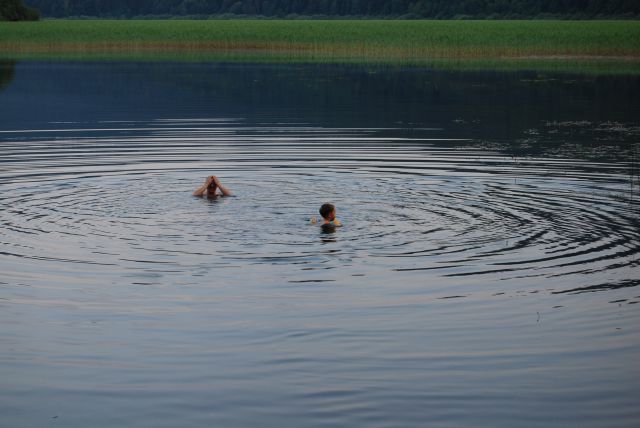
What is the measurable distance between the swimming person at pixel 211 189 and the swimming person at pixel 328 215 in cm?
324

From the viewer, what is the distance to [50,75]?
63312mm

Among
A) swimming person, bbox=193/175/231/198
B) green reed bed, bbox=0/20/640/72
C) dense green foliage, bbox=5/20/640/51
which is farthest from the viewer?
dense green foliage, bbox=5/20/640/51

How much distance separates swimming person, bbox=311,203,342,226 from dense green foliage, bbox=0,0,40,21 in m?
121

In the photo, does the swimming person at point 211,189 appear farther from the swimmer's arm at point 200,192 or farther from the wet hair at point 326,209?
the wet hair at point 326,209

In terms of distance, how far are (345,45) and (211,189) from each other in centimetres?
6987

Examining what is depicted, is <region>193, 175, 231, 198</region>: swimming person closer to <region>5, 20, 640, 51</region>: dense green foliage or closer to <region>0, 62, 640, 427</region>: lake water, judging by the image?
<region>0, 62, 640, 427</region>: lake water

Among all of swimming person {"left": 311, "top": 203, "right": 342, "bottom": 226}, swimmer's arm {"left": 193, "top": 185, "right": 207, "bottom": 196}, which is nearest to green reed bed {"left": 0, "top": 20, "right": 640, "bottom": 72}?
swimmer's arm {"left": 193, "top": 185, "right": 207, "bottom": 196}

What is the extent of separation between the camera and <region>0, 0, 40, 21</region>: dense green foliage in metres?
130

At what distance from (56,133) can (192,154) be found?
8.05 m

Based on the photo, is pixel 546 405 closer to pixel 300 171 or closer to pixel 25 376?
pixel 25 376

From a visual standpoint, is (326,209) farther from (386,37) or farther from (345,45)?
(386,37)

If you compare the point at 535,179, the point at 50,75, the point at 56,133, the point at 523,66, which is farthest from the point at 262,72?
the point at 535,179

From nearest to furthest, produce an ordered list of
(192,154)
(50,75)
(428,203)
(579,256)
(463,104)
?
(579,256) → (428,203) → (192,154) → (463,104) → (50,75)

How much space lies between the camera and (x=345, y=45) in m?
89.3
